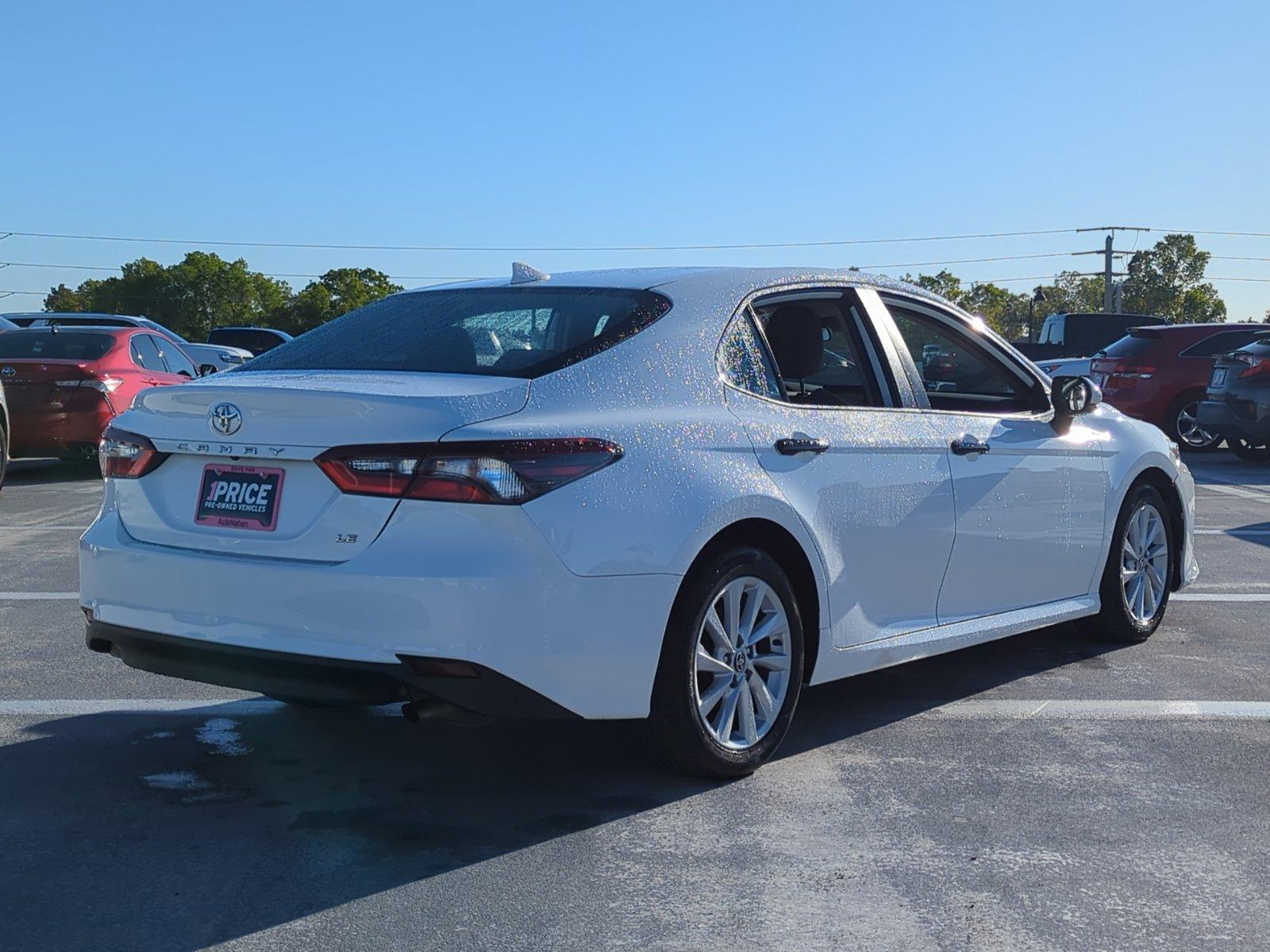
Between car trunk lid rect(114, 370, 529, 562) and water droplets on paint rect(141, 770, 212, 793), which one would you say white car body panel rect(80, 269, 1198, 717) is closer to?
car trunk lid rect(114, 370, 529, 562)

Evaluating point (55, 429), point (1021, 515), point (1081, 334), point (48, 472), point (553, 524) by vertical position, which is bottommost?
point (48, 472)

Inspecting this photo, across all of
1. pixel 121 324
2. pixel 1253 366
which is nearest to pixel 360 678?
pixel 1253 366

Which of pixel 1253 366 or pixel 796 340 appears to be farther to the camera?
pixel 1253 366

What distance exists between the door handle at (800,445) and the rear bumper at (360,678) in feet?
3.69

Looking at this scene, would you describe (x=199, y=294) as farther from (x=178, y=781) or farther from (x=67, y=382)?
(x=178, y=781)

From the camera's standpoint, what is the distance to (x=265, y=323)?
4938 inches

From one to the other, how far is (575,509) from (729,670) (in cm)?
83

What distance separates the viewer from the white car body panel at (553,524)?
13.2 ft

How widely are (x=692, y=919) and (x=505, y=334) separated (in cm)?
194

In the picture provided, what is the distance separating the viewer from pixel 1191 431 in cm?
2019

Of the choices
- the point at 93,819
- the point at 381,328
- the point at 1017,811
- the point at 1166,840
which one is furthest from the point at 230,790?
the point at 1166,840

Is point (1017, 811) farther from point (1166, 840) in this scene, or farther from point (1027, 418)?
point (1027, 418)

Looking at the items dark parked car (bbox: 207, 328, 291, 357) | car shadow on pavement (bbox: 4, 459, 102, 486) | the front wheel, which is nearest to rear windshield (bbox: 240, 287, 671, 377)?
the front wheel

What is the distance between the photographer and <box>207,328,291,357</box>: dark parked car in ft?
114
